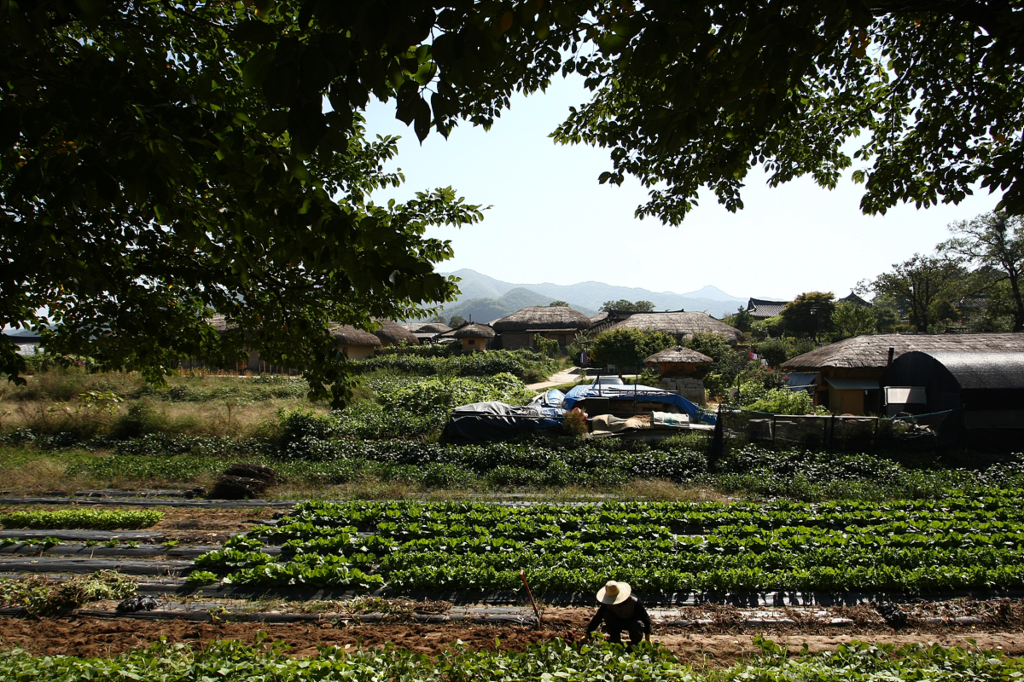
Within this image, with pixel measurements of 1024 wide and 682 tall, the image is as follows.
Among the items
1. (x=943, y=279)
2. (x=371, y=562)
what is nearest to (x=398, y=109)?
(x=371, y=562)

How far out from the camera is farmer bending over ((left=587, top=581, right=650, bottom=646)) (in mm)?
4891

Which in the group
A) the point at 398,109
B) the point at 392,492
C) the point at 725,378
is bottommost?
the point at 392,492

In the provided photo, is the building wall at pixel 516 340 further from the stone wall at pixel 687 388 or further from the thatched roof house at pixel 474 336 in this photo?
the stone wall at pixel 687 388

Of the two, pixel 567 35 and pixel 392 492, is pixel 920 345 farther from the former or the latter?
pixel 567 35

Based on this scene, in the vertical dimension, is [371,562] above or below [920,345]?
below

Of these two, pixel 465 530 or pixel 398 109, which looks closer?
pixel 398 109

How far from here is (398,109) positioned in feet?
7.80

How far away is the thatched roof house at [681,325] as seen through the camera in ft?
128

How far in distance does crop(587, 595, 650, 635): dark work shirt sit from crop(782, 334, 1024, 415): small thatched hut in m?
17.3

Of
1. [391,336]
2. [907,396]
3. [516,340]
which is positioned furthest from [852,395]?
[391,336]

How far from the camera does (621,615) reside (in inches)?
193

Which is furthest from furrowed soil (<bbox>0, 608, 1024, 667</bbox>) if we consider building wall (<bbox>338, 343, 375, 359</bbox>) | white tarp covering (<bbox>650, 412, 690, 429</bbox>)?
building wall (<bbox>338, 343, 375, 359</bbox>)

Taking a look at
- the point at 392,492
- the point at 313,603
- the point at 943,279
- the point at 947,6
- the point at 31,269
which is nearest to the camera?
the point at 947,6

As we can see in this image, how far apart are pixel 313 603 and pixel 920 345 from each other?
2173 centimetres
